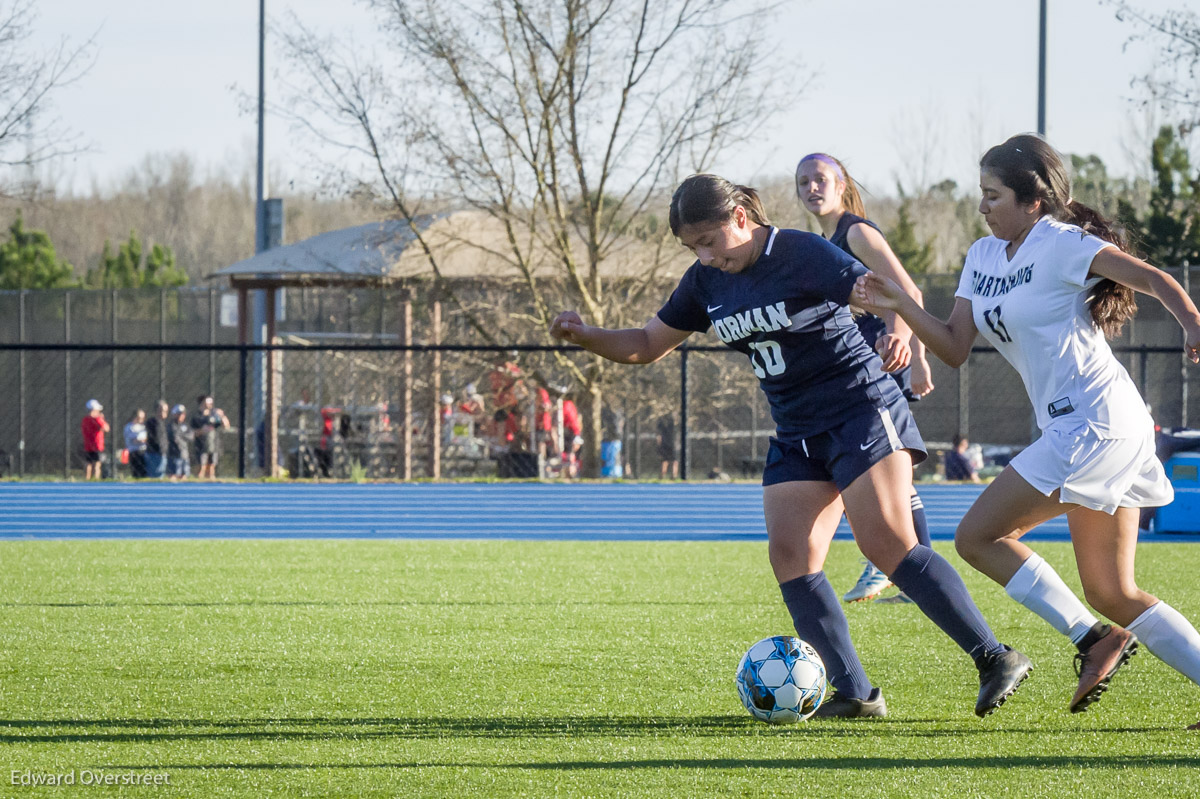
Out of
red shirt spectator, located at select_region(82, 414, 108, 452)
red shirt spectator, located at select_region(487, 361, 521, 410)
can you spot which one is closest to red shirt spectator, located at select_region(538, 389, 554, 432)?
red shirt spectator, located at select_region(487, 361, 521, 410)

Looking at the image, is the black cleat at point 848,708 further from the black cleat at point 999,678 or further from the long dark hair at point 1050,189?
the long dark hair at point 1050,189

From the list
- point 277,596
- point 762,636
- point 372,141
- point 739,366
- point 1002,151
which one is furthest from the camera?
point 739,366

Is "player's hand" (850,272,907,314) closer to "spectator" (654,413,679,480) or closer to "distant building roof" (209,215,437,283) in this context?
"distant building roof" (209,215,437,283)

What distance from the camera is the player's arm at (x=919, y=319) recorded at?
3.75m

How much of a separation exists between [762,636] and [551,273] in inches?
536

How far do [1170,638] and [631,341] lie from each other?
1881mm

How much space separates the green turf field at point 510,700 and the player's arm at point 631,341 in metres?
1.14

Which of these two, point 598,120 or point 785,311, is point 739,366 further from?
point 785,311

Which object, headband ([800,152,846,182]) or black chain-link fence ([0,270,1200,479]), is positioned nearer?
headband ([800,152,846,182])

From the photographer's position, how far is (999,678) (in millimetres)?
3789

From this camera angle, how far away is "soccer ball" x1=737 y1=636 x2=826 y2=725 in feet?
13.3

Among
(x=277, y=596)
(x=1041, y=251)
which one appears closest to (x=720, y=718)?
(x=1041, y=251)

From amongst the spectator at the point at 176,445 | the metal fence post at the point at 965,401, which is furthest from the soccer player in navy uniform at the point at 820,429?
the metal fence post at the point at 965,401

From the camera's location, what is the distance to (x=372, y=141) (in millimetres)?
18156
